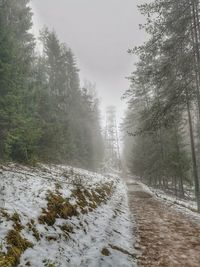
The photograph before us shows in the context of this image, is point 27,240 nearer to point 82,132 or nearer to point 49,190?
point 49,190

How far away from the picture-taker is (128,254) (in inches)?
245

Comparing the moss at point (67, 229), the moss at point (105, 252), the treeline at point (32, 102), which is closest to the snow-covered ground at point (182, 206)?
the moss at point (105, 252)

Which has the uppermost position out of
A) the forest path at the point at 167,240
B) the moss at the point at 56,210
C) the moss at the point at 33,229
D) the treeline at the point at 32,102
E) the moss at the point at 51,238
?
the treeline at the point at 32,102

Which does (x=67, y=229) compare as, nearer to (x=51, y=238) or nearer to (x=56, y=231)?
(x=56, y=231)

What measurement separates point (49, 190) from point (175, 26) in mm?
9900

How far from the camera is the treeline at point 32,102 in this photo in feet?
50.9

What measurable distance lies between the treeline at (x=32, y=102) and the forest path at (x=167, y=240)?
8.59 m

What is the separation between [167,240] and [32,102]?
50.1 feet

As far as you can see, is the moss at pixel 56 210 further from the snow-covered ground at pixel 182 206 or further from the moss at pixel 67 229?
the snow-covered ground at pixel 182 206

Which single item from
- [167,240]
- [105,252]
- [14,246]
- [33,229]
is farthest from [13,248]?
[167,240]

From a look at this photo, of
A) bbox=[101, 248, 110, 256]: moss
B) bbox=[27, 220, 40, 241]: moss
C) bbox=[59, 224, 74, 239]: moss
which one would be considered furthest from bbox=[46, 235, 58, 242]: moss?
bbox=[101, 248, 110, 256]: moss

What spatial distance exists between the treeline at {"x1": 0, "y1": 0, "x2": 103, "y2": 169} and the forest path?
8.59 m

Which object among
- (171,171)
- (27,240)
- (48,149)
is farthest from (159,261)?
(171,171)

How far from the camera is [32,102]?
Result: 66.2ft
